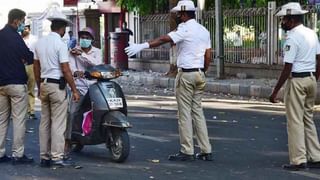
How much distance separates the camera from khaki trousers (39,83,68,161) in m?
7.74

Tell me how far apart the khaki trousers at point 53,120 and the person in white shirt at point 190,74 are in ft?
4.60

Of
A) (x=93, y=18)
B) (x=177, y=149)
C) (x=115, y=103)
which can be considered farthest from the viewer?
(x=93, y=18)

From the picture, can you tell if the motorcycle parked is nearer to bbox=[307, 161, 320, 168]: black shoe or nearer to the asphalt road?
the asphalt road

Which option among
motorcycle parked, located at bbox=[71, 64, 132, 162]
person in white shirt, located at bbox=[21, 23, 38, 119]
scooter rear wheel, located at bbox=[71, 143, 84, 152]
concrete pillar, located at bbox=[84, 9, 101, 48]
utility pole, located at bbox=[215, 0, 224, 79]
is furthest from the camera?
concrete pillar, located at bbox=[84, 9, 101, 48]

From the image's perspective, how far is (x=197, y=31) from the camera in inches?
318

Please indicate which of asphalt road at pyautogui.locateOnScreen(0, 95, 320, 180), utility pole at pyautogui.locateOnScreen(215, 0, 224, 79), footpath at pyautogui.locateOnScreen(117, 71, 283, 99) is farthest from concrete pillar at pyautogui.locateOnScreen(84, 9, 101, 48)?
asphalt road at pyautogui.locateOnScreen(0, 95, 320, 180)

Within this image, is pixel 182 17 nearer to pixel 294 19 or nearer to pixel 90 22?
pixel 294 19

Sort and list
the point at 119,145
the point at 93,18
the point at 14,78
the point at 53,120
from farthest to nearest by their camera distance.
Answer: the point at 93,18 < the point at 119,145 < the point at 14,78 < the point at 53,120

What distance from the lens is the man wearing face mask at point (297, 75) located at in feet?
24.3

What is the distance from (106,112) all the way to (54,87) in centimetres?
78

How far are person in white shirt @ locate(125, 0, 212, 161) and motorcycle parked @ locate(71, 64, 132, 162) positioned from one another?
0.70 metres

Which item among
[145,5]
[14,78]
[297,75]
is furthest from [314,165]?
[145,5]

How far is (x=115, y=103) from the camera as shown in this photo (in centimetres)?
821

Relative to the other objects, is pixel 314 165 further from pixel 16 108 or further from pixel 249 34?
pixel 249 34
